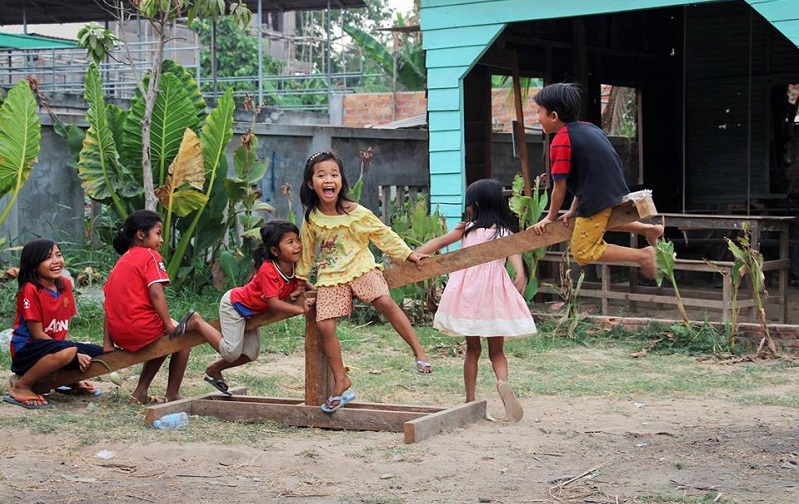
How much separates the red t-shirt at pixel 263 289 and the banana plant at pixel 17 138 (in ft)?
12.9

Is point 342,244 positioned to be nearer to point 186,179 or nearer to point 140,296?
point 140,296

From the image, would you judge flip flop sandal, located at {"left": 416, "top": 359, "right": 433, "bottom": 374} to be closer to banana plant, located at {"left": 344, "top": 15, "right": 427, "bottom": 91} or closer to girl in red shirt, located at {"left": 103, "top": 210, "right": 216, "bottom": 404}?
girl in red shirt, located at {"left": 103, "top": 210, "right": 216, "bottom": 404}

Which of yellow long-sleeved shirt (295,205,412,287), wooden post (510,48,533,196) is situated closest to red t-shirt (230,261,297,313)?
yellow long-sleeved shirt (295,205,412,287)

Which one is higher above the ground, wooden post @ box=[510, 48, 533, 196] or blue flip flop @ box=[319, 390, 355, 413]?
wooden post @ box=[510, 48, 533, 196]

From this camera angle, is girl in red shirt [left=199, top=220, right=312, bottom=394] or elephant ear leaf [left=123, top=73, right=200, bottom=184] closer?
girl in red shirt [left=199, top=220, right=312, bottom=394]

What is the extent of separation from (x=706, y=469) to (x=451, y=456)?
4.01 feet

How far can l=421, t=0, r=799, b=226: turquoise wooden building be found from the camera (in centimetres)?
1264

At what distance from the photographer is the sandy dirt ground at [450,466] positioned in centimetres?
454

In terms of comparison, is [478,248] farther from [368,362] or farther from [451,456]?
[368,362]

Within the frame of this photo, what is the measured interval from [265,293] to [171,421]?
2.96 ft

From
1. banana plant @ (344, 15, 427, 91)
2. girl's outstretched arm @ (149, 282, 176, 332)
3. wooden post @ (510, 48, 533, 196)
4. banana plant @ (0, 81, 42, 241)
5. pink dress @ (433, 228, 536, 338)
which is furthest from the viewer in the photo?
banana plant @ (344, 15, 427, 91)

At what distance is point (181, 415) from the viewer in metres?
5.97

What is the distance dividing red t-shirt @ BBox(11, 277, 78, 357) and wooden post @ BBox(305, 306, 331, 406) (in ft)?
5.83

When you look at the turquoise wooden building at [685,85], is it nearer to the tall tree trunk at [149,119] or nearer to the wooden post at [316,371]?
the tall tree trunk at [149,119]
